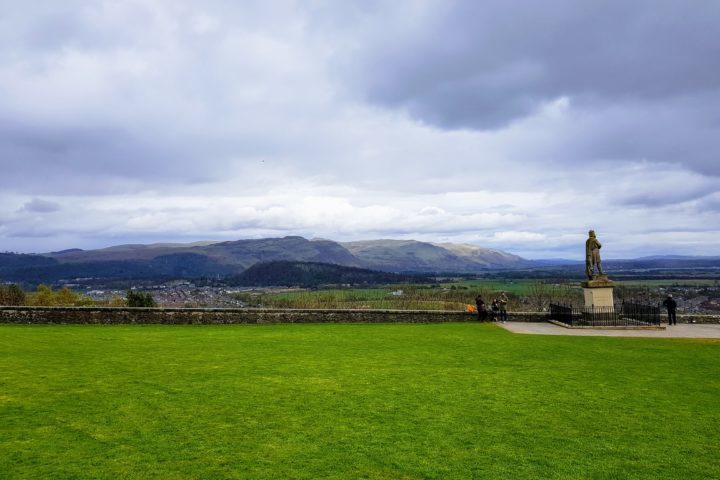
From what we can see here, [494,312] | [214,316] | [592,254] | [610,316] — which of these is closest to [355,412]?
[214,316]

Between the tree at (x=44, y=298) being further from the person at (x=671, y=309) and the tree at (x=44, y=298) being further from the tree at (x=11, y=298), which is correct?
the person at (x=671, y=309)

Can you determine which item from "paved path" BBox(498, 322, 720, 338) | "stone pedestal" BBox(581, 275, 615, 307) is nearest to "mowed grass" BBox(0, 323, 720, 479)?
"paved path" BBox(498, 322, 720, 338)

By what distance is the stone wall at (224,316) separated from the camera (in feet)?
80.5

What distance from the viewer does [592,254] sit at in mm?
26844

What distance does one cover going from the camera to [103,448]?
24.3 feet

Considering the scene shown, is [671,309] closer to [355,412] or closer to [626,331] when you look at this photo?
[626,331]

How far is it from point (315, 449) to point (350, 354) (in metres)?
8.33

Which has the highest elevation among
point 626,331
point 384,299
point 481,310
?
point 481,310

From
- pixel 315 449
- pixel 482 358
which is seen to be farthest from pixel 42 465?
pixel 482 358

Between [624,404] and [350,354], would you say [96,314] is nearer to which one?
[350,354]

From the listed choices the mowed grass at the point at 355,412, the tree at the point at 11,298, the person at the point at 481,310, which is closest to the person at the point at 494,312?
the person at the point at 481,310

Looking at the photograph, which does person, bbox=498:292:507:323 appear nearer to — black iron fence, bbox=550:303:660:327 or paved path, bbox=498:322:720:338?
paved path, bbox=498:322:720:338

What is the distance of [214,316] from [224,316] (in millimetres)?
501

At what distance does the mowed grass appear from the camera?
700 centimetres
